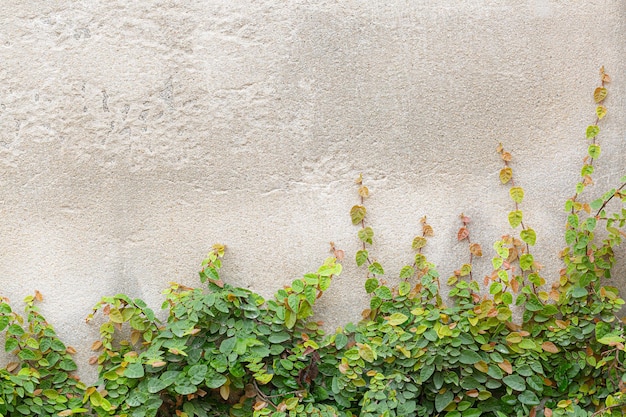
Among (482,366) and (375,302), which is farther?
(375,302)

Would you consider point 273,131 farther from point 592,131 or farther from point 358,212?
point 592,131

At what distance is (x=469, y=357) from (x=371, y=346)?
0.46 metres

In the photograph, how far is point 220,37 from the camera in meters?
3.31

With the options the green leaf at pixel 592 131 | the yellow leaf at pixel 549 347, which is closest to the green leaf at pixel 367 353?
the yellow leaf at pixel 549 347

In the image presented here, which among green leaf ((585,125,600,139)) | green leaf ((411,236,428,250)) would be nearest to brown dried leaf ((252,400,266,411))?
green leaf ((411,236,428,250))

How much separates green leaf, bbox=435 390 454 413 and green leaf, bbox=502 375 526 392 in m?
0.26

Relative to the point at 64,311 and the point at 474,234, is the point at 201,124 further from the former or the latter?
the point at 474,234

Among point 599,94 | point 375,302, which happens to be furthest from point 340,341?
point 599,94

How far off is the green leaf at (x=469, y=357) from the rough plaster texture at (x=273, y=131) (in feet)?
1.39

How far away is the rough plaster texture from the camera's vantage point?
327 centimetres

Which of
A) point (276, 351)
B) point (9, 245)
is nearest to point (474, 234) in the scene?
point (276, 351)

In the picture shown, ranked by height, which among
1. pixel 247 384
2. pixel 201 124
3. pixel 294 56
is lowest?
pixel 247 384

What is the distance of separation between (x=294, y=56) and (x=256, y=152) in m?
0.51

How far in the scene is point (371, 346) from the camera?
126 inches
